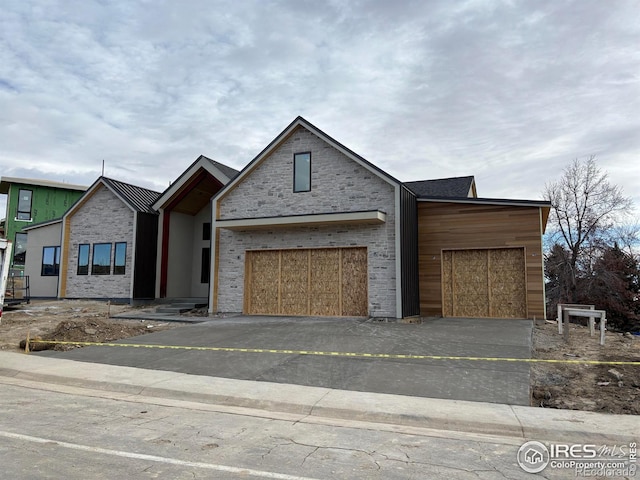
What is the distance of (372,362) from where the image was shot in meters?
9.15

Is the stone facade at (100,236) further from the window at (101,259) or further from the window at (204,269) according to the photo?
the window at (204,269)

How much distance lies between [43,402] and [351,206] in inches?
445

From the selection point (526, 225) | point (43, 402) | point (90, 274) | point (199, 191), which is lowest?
point (43, 402)

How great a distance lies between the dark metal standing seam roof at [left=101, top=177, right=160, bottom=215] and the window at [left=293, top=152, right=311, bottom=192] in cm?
930

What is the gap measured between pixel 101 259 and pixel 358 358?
58.8 feet

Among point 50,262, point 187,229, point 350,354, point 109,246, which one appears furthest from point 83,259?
point 350,354

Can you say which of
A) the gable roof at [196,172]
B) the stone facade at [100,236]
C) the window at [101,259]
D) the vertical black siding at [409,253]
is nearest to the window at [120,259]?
the stone facade at [100,236]

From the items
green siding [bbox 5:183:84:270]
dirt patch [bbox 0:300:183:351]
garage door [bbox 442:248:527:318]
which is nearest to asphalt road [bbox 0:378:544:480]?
dirt patch [bbox 0:300:183:351]

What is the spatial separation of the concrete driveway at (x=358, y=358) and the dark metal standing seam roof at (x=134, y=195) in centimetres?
1030

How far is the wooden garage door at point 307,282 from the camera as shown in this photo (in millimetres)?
16094

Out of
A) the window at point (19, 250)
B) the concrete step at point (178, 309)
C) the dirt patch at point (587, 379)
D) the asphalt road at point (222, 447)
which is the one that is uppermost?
the window at point (19, 250)

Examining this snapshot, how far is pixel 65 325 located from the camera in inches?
518

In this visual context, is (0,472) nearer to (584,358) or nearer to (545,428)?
(545,428)

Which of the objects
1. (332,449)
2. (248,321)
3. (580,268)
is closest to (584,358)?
(332,449)
